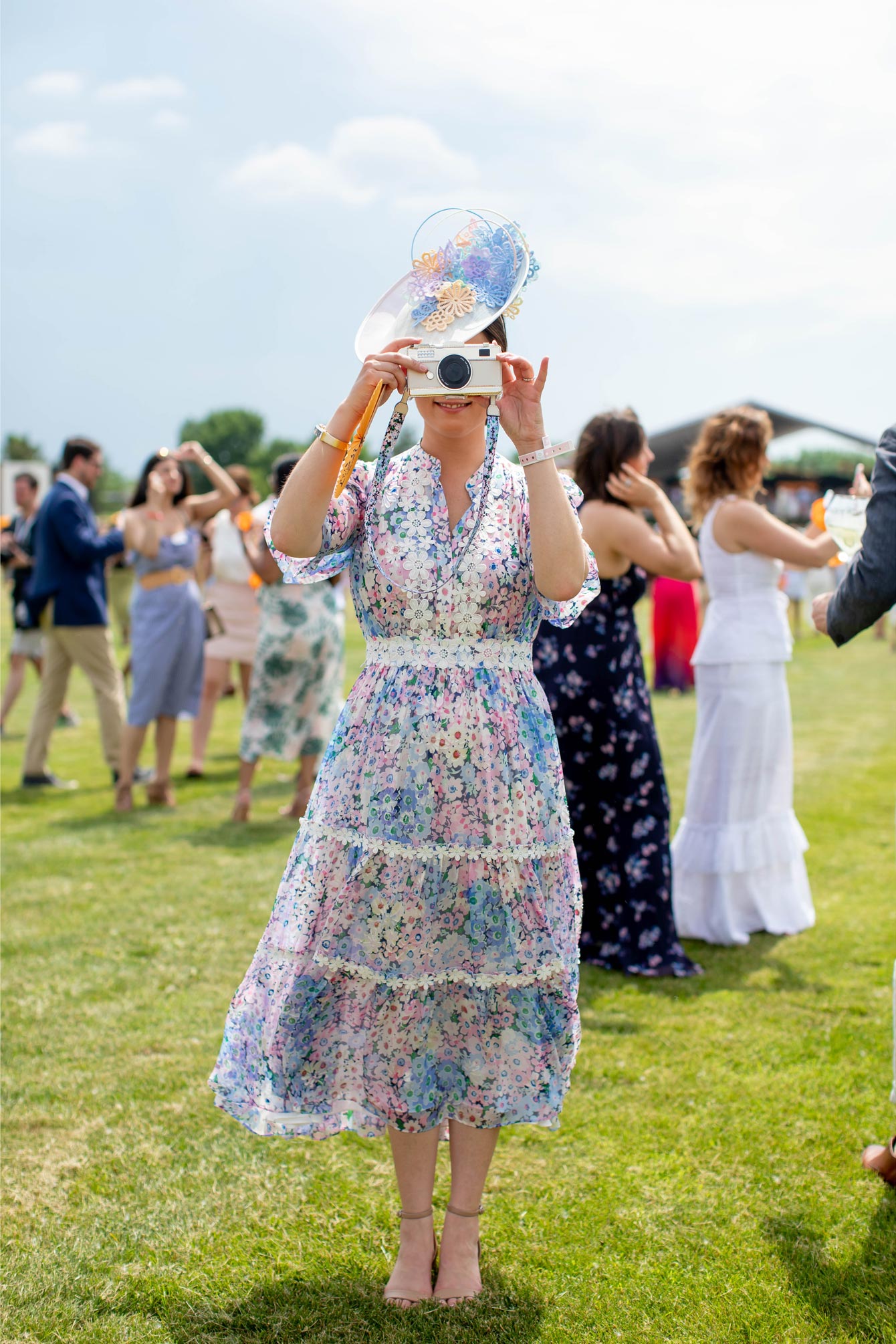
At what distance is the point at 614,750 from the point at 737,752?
715mm

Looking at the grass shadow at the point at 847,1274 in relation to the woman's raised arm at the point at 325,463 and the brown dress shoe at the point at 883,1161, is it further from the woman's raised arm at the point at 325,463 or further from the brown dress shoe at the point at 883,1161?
the woman's raised arm at the point at 325,463

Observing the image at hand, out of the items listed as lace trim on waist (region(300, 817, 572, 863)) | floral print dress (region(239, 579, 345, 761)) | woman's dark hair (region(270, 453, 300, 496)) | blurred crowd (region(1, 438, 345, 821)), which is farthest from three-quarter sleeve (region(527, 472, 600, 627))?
floral print dress (region(239, 579, 345, 761))

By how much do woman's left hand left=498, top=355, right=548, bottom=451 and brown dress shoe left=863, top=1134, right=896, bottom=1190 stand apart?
2105 mm

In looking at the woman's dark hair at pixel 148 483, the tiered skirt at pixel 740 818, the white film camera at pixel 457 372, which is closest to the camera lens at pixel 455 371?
the white film camera at pixel 457 372

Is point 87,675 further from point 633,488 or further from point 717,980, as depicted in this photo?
point 717,980

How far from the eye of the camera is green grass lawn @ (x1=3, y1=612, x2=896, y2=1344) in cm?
254

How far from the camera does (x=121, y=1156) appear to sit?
321 cm

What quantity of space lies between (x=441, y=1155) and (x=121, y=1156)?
2.97 ft

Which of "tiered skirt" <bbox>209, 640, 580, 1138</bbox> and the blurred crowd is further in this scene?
the blurred crowd

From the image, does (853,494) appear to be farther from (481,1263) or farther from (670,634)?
(670,634)

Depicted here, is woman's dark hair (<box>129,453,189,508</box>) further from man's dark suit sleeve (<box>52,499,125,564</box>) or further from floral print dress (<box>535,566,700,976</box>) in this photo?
floral print dress (<box>535,566,700,976</box>)

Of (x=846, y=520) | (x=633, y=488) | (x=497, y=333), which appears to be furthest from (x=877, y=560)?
(x=633, y=488)

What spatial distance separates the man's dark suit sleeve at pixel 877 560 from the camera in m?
2.65

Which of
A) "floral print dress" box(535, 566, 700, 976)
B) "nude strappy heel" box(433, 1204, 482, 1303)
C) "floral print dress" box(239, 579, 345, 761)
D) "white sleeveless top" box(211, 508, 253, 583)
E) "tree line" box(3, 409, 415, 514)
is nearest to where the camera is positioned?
"nude strappy heel" box(433, 1204, 482, 1303)
